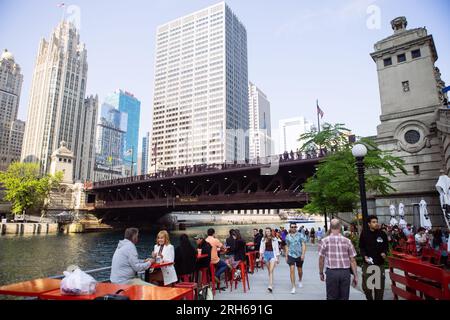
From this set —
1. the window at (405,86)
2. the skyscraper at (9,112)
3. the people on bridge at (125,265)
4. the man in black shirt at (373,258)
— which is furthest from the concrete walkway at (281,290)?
the skyscraper at (9,112)

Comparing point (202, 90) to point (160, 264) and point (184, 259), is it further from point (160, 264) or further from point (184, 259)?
point (160, 264)

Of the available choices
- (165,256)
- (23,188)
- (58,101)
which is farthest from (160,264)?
(58,101)

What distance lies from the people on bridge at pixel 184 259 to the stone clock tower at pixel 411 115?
23.3 meters

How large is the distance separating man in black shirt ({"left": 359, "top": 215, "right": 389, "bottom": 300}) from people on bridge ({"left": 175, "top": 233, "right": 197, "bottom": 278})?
14.7ft

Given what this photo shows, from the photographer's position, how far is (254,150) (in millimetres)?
193250

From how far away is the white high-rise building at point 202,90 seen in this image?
162 metres

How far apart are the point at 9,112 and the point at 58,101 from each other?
42.3 metres

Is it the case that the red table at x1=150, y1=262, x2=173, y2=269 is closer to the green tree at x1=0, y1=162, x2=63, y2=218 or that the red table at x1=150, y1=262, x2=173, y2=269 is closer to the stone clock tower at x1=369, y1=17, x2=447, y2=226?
the stone clock tower at x1=369, y1=17, x2=447, y2=226

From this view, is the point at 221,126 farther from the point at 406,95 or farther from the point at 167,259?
the point at 167,259

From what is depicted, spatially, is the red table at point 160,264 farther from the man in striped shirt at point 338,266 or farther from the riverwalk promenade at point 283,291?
the man in striped shirt at point 338,266

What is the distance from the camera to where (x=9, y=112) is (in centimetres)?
16675

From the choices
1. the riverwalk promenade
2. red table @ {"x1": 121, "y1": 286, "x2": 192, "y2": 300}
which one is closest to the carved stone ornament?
the riverwalk promenade

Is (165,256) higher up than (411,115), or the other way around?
(411,115)
